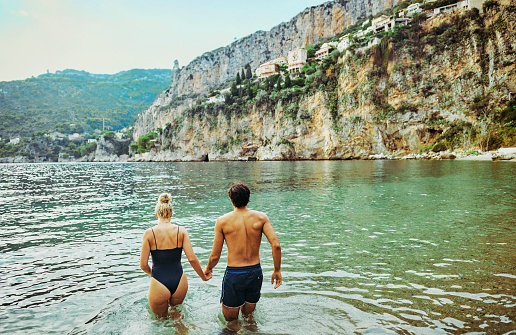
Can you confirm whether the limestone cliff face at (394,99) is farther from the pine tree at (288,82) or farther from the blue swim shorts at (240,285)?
the blue swim shorts at (240,285)

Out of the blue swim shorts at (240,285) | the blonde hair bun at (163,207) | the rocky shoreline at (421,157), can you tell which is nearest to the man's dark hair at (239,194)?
the blue swim shorts at (240,285)

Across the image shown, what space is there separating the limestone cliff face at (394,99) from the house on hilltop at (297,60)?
78.6ft

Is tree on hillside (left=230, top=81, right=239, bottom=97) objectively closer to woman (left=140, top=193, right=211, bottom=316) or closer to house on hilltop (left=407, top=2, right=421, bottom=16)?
house on hilltop (left=407, top=2, right=421, bottom=16)

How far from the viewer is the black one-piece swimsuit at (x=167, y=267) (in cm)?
390

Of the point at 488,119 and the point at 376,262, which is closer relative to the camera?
the point at 376,262

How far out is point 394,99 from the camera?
67312 millimetres

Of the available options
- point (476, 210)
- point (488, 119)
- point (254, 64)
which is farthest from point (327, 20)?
point (476, 210)

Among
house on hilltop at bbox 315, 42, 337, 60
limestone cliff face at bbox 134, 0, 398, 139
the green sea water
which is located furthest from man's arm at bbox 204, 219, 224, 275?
limestone cliff face at bbox 134, 0, 398, 139

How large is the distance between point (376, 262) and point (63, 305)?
6.03 metres

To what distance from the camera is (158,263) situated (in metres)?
3.93

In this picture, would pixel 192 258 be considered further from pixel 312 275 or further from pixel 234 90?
pixel 234 90

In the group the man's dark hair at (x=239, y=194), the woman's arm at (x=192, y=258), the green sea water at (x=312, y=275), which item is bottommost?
the green sea water at (x=312, y=275)

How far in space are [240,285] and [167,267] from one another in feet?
3.53

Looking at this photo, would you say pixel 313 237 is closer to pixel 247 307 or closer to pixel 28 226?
pixel 247 307
